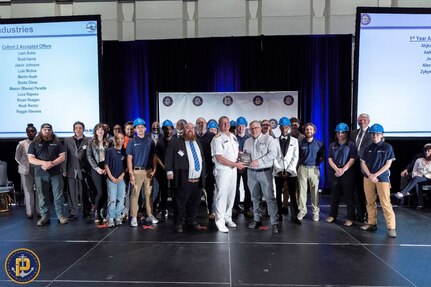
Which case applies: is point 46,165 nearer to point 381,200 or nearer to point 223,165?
point 223,165

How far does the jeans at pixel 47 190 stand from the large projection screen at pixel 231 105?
2.83 metres

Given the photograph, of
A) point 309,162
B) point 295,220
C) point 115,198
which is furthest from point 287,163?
point 115,198

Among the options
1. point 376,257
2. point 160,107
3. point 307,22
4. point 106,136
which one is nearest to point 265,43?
point 307,22

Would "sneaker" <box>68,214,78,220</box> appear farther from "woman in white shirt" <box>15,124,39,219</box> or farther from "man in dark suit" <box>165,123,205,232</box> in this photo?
"man in dark suit" <box>165,123,205,232</box>

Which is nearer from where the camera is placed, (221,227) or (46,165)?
(221,227)

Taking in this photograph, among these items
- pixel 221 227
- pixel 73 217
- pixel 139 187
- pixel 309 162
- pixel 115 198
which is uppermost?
pixel 309 162

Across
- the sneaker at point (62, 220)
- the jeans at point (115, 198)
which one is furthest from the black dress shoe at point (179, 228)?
the sneaker at point (62, 220)

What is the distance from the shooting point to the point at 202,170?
4645 mm

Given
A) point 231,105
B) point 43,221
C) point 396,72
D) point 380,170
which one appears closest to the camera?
point 380,170

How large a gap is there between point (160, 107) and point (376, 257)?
5151 millimetres

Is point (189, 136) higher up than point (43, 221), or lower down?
higher up

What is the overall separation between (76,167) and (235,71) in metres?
4.19

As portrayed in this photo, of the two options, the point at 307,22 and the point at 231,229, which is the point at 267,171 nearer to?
the point at 231,229

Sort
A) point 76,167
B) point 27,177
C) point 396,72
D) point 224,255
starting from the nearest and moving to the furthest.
Result: point 224,255 < point 76,167 < point 27,177 < point 396,72
